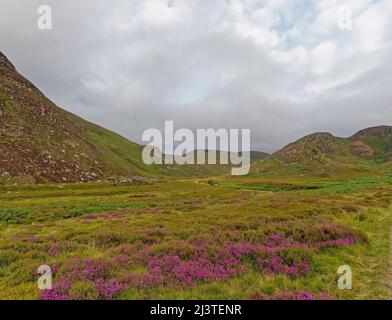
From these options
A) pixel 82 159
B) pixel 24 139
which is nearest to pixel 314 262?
pixel 24 139

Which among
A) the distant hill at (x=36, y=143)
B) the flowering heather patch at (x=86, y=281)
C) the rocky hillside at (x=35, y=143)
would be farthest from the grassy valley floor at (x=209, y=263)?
the rocky hillside at (x=35, y=143)

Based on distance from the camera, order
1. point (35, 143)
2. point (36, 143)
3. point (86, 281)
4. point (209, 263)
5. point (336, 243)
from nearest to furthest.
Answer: point (86, 281) → point (209, 263) → point (336, 243) → point (35, 143) → point (36, 143)

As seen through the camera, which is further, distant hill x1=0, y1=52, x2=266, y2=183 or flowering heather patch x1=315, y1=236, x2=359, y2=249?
distant hill x1=0, y1=52, x2=266, y2=183

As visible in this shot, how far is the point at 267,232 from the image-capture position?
17.2 metres

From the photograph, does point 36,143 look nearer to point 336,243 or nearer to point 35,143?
point 35,143

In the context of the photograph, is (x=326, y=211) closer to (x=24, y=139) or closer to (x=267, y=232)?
(x=267, y=232)

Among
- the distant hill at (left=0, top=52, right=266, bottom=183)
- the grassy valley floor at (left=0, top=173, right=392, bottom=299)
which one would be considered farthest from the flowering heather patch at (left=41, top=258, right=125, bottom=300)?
the distant hill at (left=0, top=52, right=266, bottom=183)

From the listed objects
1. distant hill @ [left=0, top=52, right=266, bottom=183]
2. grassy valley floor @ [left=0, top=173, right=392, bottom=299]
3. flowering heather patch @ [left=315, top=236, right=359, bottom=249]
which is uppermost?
distant hill @ [left=0, top=52, right=266, bottom=183]

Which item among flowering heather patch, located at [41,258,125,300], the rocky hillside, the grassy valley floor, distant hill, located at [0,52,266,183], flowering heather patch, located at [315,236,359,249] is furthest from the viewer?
the rocky hillside

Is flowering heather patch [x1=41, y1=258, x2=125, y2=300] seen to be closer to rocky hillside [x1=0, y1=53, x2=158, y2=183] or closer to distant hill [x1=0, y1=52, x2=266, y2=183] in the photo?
distant hill [x1=0, y1=52, x2=266, y2=183]

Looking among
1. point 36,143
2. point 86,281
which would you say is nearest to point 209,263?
point 86,281

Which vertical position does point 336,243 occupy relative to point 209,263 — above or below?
above
